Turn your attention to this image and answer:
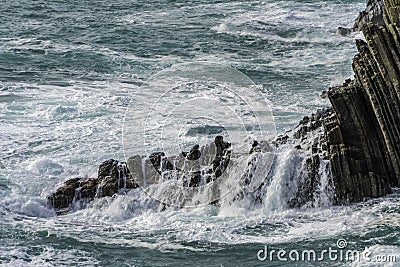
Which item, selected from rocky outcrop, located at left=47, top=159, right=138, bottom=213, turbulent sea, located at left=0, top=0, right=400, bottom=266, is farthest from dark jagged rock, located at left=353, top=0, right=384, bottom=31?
rocky outcrop, located at left=47, top=159, right=138, bottom=213

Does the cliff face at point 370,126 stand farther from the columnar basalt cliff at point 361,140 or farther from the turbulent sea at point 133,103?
the turbulent sea at point 133,103

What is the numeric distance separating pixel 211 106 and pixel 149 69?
24.9 ft

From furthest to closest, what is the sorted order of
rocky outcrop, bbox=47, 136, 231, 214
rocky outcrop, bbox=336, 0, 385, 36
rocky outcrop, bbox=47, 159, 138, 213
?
rocky outcrop, bbox=336, 0, 385, 36, rocky outcrop, bbox=47, 159, 138, 213, rocky outcrop, bbox=47, 136, 231, 214

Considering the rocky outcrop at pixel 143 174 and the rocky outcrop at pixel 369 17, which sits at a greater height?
the rocky outcrop at pixel 369 17

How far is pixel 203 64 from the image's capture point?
41.0 meters

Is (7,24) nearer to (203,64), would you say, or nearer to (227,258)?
(203,64)

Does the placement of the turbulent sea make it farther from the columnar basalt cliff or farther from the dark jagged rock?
the dark jagged rock

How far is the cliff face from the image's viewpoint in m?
22.7

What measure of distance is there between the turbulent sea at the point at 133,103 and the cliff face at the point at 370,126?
0.57m

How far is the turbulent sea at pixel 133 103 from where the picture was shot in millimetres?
21156

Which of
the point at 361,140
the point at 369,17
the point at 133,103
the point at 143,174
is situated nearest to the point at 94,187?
the point at 143,174

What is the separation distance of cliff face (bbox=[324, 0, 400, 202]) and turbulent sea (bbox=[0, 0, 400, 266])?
Result: 0.57 m

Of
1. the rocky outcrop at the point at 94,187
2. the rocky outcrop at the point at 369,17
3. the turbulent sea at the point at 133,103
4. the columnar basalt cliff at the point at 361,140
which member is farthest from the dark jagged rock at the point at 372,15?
the rocky outcrop at the point at 94,187

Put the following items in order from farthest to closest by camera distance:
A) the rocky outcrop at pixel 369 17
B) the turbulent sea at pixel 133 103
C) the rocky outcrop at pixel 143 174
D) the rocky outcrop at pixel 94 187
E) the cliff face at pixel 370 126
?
the rocky outcrop at pixel 369 17 → the rocky outcrop at pixel 94 187 → the rocky outcrop at pixel 143 174 → the cliff face at pixel 370 126 → the turbulent sea at pixel 133 103
